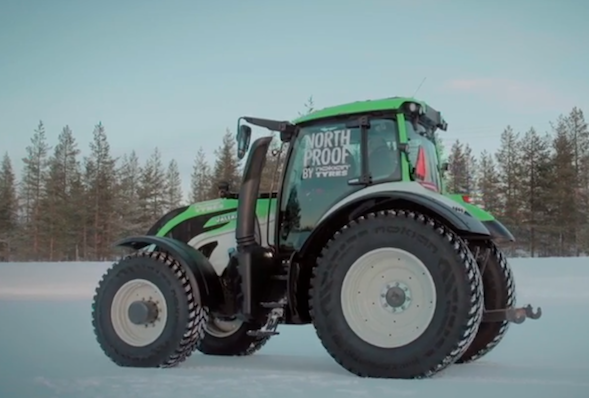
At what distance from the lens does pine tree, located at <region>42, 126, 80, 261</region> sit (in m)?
55.6

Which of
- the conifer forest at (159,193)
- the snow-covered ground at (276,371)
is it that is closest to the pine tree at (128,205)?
the conifer forest at (159,193)

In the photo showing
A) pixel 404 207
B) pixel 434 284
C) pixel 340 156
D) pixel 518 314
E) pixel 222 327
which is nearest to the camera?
pixel 434 284

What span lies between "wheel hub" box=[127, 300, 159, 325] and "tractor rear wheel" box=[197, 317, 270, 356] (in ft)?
4.22

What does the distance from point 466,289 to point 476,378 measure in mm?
747

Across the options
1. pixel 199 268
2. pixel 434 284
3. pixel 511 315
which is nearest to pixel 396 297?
pixel 434 284

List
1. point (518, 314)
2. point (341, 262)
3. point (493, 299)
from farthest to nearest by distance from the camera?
1. point (493, 299)
2. point (518, 314)
3. point (341, 262)

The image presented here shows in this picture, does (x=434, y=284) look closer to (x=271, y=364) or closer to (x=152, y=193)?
(x=271, y=364)

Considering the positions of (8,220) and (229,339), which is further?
(8,220)

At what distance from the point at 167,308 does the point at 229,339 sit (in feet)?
4.63

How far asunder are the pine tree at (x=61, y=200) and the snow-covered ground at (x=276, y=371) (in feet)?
152

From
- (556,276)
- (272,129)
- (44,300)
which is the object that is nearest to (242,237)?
(272,129)

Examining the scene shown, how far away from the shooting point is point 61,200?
56.9 metres

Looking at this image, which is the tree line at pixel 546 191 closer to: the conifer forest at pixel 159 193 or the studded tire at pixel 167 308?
the conifer forest at pixel 159 193

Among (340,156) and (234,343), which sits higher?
(340,156)
